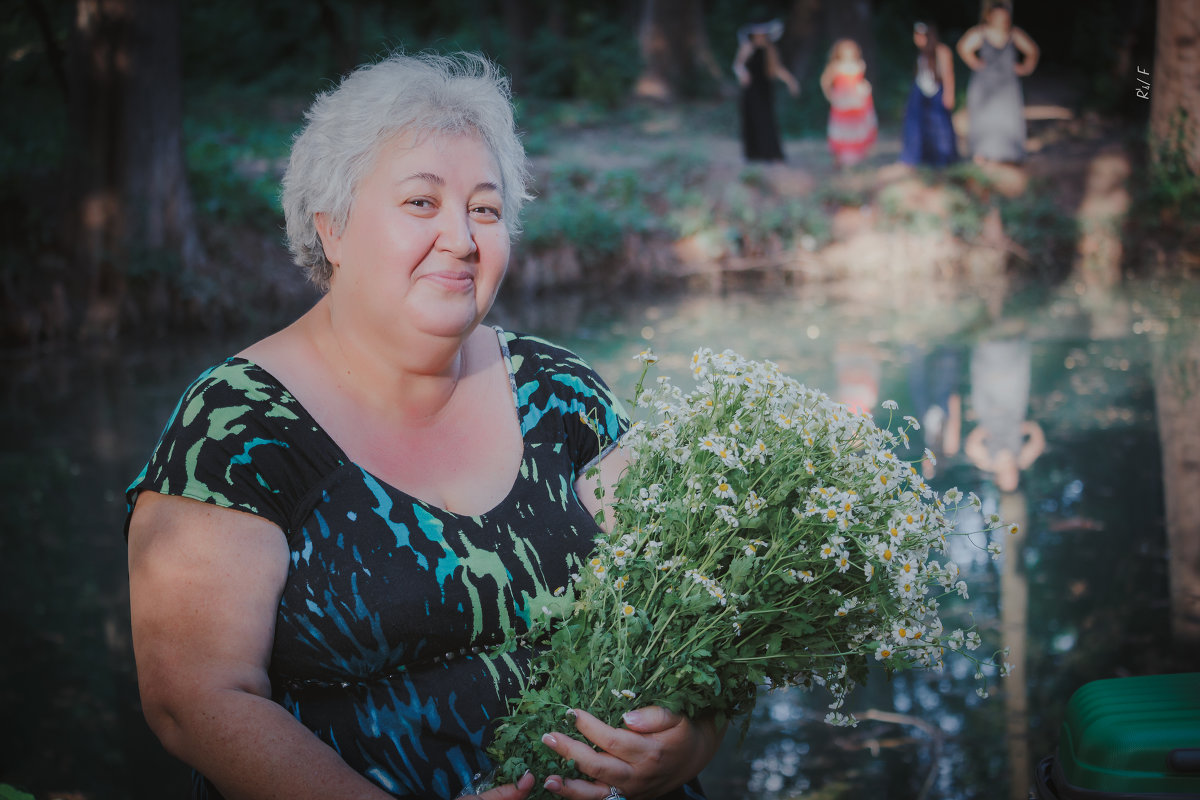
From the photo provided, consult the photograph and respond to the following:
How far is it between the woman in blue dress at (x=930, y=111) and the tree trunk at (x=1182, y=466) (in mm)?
6089

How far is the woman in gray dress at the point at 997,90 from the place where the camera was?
14547mm

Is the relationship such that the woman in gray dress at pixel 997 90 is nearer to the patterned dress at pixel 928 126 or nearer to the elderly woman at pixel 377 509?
the patterned dress at pixel 928 126

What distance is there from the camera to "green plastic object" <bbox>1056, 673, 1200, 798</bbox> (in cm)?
190

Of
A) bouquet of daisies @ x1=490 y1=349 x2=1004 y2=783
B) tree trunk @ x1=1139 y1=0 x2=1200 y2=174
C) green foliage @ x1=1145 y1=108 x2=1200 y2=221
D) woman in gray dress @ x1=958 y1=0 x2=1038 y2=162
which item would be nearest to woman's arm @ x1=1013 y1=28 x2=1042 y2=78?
woman in gray dress @ x1=958 y1=0 x2=1038 y2=162

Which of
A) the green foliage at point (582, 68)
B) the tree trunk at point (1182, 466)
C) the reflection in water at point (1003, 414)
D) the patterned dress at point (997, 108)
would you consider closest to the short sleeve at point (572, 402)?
the tree trunk at point (1182, 466)

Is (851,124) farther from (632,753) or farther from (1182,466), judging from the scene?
(632,753)

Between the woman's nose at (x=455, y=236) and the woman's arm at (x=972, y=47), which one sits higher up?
the woman's arm at (x=972, y=47)

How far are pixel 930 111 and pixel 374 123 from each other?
533 inches

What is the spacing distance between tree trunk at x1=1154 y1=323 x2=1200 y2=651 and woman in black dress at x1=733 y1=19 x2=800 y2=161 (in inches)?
301

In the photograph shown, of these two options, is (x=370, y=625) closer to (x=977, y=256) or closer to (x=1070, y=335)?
(x=1070, y=335)

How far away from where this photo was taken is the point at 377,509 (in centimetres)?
194

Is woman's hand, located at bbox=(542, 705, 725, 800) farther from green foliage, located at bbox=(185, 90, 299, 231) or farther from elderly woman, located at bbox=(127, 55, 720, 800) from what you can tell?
green foliage, located at bbox=(185, 90, 299, 231)

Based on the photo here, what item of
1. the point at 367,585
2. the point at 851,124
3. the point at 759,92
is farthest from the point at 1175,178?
the point at 367,585

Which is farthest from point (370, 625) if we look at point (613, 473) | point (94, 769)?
point (94, 769)
